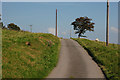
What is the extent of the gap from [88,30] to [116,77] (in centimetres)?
6914

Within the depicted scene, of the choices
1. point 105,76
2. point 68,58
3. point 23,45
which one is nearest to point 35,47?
point 23,45

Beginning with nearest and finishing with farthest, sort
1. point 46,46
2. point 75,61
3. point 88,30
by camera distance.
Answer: point 75,61 < point 46,46 < point 88,30

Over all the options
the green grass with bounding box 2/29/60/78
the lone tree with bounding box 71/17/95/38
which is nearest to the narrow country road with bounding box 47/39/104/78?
the green grass with bounding box 2/29/60/78

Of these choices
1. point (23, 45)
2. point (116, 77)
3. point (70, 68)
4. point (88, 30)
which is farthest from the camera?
point (88, 30)

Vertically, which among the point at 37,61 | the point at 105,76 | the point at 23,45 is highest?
the point at 23,45

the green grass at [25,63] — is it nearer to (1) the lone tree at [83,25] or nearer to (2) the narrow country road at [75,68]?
(2) the narrow country road at [75,68]

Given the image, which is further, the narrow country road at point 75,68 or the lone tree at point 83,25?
the lone tree at point 83,25

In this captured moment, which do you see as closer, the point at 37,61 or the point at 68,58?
the point at 37,61

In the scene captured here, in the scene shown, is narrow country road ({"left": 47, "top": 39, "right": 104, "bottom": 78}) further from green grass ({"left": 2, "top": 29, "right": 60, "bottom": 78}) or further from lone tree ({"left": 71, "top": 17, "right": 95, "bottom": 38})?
lone tree ({"left": 71, "top": 17, "right": 95, "bottom": 38})

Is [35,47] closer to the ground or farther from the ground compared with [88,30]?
closer to the ground

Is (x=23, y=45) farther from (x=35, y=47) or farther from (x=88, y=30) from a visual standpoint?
(x=88, y=30)

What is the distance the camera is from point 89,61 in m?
23.9

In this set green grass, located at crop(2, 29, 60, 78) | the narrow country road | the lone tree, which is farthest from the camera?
the lone tree

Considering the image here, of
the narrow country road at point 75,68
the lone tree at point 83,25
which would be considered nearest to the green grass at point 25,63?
the narrow country road at point 75,68
